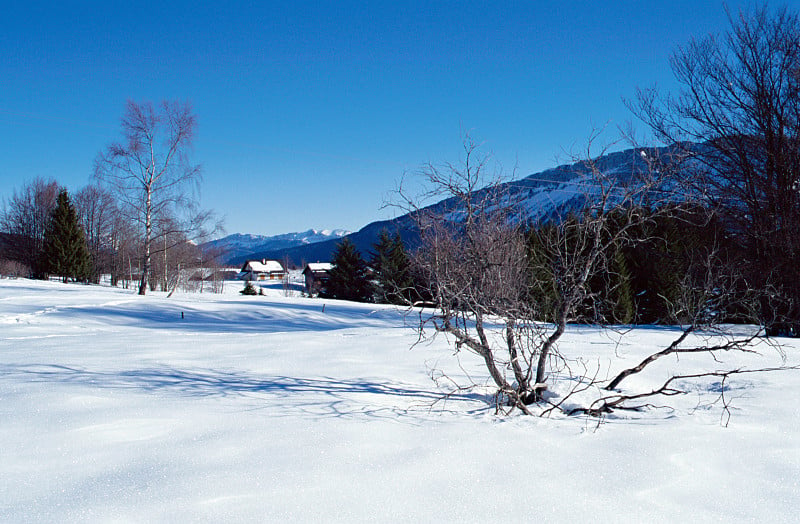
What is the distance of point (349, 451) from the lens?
287 cm

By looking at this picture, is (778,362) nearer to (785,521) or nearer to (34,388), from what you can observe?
(785,521)

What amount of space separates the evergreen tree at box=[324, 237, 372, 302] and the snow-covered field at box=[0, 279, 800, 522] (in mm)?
29203

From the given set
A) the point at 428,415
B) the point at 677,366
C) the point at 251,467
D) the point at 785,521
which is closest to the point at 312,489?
the point at 251,467

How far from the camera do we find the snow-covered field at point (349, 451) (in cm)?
227

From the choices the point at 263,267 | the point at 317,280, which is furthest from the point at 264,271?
the point at 317,280

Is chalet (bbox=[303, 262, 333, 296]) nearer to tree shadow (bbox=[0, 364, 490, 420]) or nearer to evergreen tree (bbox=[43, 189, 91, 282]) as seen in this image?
evergreen tree (bbox=[43, 189, 91, 282])

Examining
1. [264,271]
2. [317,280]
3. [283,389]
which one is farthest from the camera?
[264,271]

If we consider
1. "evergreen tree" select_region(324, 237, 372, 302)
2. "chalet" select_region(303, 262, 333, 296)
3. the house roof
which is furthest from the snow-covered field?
the house roof

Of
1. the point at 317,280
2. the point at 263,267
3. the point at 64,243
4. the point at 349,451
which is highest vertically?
the point at 263,267

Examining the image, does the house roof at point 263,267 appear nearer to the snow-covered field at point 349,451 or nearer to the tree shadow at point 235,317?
the tree shadow at point 235,317

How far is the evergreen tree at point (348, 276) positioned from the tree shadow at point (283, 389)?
29530 millimetres

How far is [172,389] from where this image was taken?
4.17 metres

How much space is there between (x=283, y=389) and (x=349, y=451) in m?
1.62

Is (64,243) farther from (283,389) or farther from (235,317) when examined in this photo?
(283,389)
